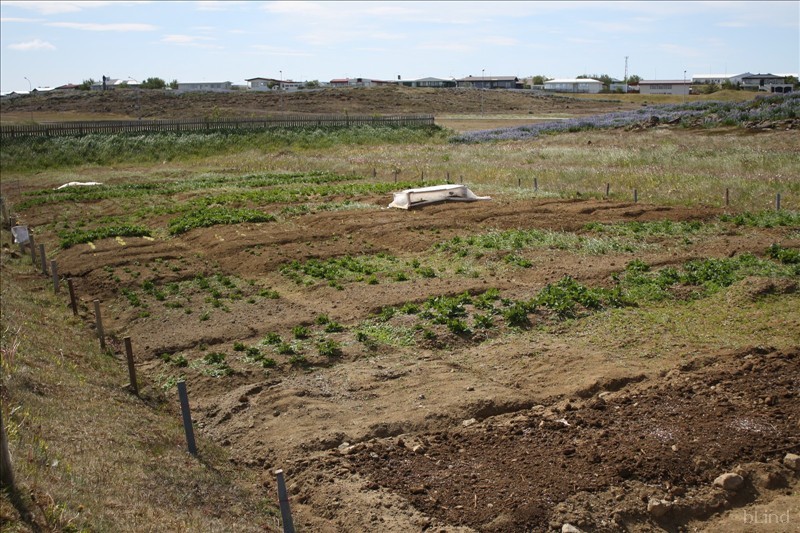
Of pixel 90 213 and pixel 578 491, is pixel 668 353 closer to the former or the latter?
pixel 578 491

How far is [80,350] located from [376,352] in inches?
207

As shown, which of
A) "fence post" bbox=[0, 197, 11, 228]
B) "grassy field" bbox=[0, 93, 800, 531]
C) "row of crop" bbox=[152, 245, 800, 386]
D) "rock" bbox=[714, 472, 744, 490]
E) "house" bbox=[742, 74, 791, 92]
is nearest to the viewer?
"rock" bbox=[714, 472, 744, 490]

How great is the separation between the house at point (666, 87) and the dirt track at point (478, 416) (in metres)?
115

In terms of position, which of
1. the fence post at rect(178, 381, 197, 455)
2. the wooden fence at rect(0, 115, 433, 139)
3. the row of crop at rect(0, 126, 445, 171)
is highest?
the wooden fence at rect(0, 115, 433, 139)

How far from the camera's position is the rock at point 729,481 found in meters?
8.03

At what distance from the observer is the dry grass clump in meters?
6.81

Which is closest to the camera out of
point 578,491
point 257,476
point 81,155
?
point 578,491

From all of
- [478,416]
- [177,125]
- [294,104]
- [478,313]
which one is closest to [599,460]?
[478,416]

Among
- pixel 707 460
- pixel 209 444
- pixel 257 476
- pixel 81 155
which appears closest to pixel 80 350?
pixel 209 444

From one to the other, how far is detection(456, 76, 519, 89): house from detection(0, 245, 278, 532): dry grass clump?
461ft

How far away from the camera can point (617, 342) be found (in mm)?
12633

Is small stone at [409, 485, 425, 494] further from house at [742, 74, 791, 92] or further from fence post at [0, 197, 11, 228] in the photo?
house at [742, 74, 791, 92]

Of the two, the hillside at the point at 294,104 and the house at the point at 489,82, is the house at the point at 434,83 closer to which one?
the house at the point at 489,82

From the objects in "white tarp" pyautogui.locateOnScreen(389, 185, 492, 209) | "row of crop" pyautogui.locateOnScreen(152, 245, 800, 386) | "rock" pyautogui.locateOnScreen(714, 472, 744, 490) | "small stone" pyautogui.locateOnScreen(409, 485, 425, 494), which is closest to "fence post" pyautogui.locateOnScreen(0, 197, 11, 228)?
"white tarp" pyautogui.locateOnScreen(389, 185, 492, 209)
